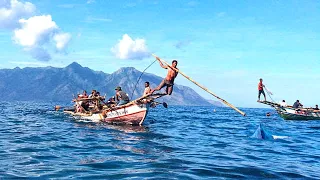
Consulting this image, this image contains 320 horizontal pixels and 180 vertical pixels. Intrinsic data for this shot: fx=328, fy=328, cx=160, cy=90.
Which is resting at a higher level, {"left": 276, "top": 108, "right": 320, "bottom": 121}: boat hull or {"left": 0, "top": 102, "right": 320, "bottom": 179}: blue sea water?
{"left": 276, "top": 108, "right": 320, "bottom": 121}: boat hull

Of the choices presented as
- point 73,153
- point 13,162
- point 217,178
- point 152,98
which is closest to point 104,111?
point 152,98

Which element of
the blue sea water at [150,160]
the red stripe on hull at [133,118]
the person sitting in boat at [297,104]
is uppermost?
the person sitting in boat at [297,104]

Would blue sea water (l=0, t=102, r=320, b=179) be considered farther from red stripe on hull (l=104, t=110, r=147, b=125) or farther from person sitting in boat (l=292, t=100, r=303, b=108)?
person sitting in boat (l=292, t=100, r=303, b=108)

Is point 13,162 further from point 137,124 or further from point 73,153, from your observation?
point 137,124

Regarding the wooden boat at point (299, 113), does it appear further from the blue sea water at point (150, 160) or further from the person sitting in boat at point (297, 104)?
the blue sea water at point (150, 160)

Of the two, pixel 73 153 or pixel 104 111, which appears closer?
pixel 73 153

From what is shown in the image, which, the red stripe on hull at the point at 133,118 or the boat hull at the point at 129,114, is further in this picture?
the red stripe on hull at the point at 133,118

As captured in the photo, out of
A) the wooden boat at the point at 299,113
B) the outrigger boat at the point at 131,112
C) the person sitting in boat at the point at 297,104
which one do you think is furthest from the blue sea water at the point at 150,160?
the person sitting in boat at the point at 297,104

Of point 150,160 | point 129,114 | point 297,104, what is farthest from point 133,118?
point 297,104

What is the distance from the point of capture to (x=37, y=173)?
9.52m

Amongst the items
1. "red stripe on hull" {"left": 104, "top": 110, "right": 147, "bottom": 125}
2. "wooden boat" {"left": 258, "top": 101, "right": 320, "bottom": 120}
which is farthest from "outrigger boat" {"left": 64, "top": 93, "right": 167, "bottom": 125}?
"wooden boat" {"left": 258, "top": 101, "right": 320, "bottom": 120}

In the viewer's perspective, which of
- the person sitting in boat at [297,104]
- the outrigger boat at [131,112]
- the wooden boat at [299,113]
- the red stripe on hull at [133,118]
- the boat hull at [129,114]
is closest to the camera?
the outrigger boat at [131,112]

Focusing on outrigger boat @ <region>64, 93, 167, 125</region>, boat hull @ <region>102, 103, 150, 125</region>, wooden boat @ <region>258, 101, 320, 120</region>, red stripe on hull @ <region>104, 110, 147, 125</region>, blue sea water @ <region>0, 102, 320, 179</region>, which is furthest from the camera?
wooden boat @ <region>258, 101, 320, 120</region>

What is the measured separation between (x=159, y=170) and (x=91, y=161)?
2.61 meters
